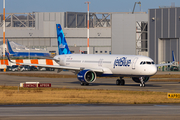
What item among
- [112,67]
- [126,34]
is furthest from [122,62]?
[126,34]

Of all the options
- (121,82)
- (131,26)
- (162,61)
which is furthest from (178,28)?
(121,82)

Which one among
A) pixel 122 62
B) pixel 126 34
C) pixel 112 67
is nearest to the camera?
pixel 122 62

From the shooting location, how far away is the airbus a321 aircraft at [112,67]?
45.4 meters

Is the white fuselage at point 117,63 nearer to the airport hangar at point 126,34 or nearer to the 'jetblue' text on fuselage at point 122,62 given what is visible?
the 'jetblue' text on fuselage at point 122,62

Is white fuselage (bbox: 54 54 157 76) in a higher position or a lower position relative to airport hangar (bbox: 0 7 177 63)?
lower

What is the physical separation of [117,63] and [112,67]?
1070 millimetres

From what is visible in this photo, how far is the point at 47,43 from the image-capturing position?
175 metres

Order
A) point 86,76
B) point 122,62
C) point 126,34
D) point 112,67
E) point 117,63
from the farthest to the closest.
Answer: point 126,34 → point 86,76 → point 112,67 → point 117,63 → point 122,62

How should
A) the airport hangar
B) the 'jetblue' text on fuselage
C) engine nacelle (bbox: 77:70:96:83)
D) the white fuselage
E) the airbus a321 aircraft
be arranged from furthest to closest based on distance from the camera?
the airport hangar → engine nacelle (bbox: 77:70:96:83) → the 'jetblue' text on fuselage → the airbus a321 aircraft → the white fuselage

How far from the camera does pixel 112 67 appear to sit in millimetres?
48688

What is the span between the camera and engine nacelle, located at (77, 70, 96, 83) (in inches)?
1884

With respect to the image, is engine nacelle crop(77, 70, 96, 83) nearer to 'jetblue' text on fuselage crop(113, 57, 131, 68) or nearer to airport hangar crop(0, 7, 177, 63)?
'jetblue' text on fuselage crop(113, 57, 131, 68)

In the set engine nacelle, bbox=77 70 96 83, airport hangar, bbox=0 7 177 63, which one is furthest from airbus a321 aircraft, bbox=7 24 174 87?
airport hangar, bbox=0 7 177 63

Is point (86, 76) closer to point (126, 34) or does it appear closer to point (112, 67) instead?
point (112, 67)
